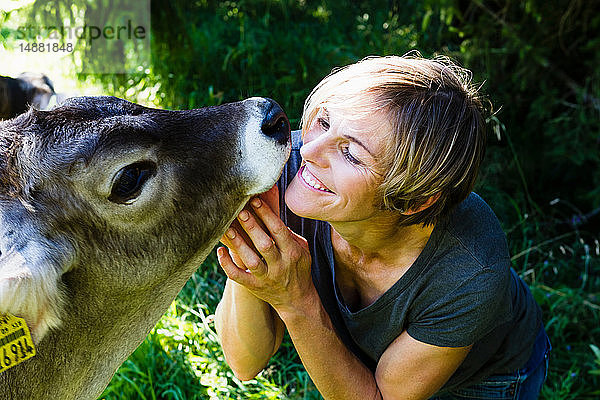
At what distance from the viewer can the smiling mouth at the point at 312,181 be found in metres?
2.37

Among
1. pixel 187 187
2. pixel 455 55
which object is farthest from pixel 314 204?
pixel 455 55

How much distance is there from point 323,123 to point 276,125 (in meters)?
0.23

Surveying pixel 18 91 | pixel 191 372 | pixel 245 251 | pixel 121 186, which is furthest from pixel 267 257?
pixel 18 91

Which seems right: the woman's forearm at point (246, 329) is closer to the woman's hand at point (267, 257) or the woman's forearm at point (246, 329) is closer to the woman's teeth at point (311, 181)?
the woman's hand at point (267, 257)

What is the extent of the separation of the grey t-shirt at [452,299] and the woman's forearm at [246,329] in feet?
0.85

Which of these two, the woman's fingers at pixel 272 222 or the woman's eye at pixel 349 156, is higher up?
the woman's eye at pixel 349 156

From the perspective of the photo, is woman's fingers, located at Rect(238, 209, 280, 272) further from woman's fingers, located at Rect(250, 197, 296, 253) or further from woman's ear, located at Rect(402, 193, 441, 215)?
woman's ear, located at Rect(402, 193, 441, 215)

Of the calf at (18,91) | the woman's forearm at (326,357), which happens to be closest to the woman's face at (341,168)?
the woman's forearm at (326,357)

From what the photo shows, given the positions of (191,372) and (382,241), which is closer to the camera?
(382,241)

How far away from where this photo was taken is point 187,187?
2.29m

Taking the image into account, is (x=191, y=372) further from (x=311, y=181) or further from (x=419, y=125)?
(x=419, y=125)

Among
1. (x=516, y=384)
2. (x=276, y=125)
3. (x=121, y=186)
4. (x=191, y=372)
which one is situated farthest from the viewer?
(x=191, y=372)

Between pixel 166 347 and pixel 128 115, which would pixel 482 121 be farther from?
pixel 166 347

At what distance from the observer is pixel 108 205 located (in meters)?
2.18
